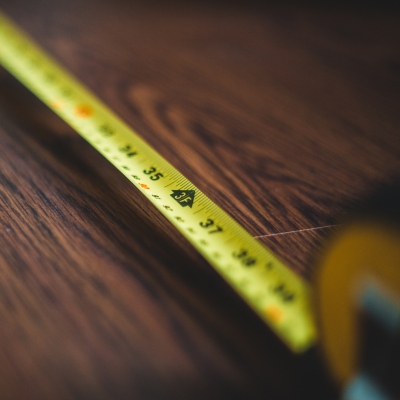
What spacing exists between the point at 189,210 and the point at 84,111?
10.9 inches

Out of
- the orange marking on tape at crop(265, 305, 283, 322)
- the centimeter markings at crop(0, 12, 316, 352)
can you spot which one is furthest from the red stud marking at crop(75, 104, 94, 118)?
the orange marking on tape at crop(265, 305, 283, 322)

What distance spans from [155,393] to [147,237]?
17 centimetres

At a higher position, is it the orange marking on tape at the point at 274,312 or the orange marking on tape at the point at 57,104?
the orange marking on tape at the point at 57,104

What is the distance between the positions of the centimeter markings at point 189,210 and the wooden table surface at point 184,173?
1.1 inches

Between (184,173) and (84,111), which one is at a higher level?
(84,111)

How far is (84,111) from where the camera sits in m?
0.60

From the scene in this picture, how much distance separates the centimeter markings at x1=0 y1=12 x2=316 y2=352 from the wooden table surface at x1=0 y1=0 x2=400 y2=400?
0.03m

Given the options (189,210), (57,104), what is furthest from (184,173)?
(57,104)

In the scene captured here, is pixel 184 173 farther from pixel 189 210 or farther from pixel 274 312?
pixel 274 312

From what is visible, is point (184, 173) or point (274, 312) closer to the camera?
point (274, 312)

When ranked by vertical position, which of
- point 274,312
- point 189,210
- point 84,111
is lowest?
point 274,312

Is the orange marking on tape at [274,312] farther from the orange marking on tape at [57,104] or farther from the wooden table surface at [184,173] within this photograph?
the orange marking on tape at [57,104]

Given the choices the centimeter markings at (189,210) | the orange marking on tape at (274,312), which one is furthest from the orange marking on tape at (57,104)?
the orange marking on tape at (274,312)

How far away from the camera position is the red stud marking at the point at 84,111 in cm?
59
